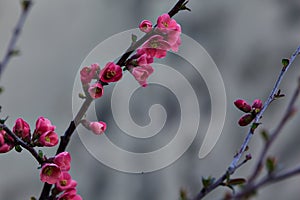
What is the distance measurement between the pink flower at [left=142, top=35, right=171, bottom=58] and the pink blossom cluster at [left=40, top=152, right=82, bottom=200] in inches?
6.3

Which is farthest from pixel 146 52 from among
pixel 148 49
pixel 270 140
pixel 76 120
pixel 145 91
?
pixel 145 91

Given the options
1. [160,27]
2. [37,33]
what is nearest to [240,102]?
Answer: [160,27]

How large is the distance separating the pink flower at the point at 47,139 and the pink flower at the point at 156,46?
0.52 ft

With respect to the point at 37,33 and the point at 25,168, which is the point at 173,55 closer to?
the point at 37,33

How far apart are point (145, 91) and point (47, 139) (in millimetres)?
1365

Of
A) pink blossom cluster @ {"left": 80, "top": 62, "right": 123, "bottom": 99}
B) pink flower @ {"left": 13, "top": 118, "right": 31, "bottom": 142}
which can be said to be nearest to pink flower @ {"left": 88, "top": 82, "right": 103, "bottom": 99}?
pink blossom cluster @ {"left": 80, "top": 62, "right": 123, "bottom": 99}

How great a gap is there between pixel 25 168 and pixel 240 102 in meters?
1.36

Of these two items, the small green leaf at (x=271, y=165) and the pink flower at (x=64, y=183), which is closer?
the small green leaf at (x=271, y=165)

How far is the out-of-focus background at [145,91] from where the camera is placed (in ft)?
6.02

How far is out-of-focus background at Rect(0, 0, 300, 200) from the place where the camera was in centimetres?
183

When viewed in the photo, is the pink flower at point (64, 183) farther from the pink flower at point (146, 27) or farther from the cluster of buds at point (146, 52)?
the pink flower at point (146, 27)

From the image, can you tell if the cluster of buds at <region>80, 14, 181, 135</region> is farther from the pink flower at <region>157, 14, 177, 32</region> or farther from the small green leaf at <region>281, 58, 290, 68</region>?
the small green leaf at <region>281, 58, 290, 68</region>

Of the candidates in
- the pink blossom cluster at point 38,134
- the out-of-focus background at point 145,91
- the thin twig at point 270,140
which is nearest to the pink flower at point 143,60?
the pink blossom cluster at point 38,134

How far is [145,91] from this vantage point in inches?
76.7
